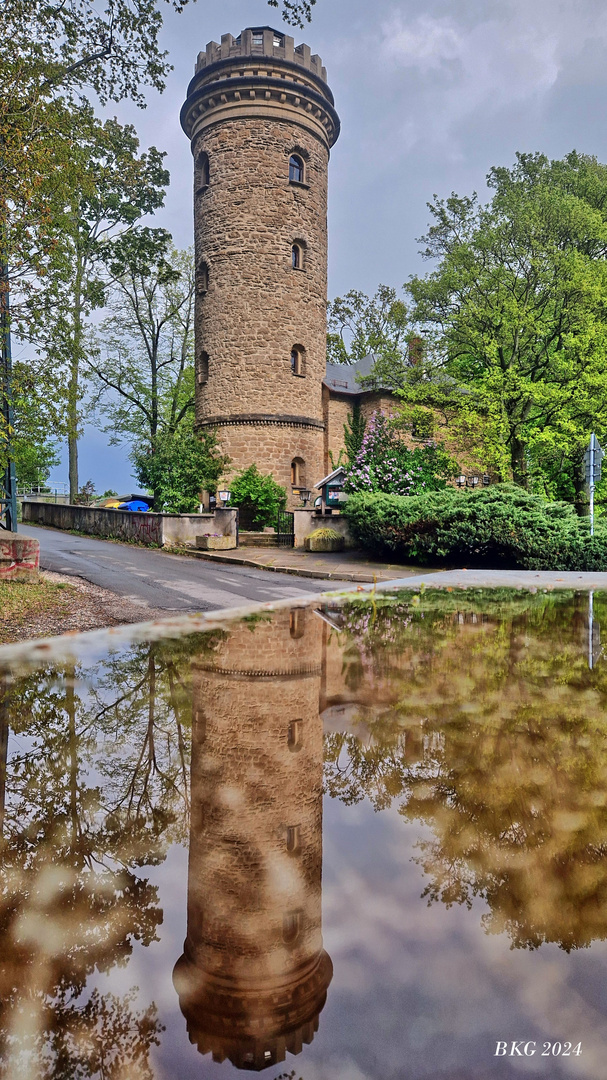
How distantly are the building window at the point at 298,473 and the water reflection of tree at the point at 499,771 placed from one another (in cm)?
2046

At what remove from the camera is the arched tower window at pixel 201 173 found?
1013 inches

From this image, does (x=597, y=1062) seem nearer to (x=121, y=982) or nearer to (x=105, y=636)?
(x=121, y=982)

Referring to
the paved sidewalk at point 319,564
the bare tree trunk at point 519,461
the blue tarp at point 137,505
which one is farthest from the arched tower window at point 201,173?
the bare tree trunk at point 519,461

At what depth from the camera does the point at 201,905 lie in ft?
7.08

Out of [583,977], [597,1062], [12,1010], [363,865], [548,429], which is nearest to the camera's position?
[597,1062]

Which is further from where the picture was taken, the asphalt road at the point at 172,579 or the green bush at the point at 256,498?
the green bush at the point at 256,498

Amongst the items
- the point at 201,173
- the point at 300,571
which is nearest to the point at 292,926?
the point at 300,571

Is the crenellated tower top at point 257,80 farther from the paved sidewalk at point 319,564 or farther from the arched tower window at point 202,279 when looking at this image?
the paved sidewalk at point 319,564

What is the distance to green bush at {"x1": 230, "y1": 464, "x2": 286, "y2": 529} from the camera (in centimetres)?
2409

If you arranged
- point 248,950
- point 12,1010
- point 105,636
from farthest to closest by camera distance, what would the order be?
point 105,636 → point 248,950 → point 12,1010

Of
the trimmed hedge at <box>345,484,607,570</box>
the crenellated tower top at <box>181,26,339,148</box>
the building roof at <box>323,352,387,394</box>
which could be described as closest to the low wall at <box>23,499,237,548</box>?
the trimmed hedge at <box>345,484,607,570</box>

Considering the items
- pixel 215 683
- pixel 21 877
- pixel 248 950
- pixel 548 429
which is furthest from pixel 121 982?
pixel 548 429

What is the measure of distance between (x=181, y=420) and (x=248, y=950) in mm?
33316

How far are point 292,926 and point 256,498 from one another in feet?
72.9
